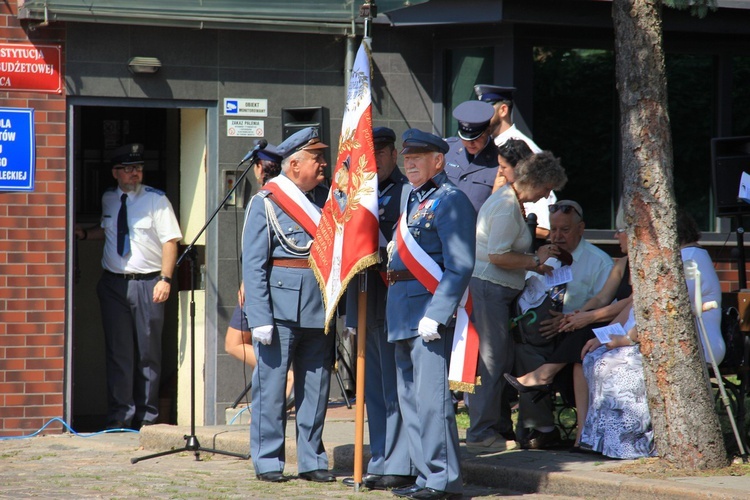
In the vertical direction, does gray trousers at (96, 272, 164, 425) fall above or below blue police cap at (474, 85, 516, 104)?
below

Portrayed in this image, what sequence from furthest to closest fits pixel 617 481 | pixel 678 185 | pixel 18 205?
pixel 678 185 < pixel 18 205 < pixel 617 481

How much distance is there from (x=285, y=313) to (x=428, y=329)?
1168 mm

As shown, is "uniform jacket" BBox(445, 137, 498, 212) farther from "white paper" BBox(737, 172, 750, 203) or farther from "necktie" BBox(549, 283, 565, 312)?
"white paper" BBox(737, 172, 750, 203)

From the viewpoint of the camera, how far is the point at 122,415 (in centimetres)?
1027

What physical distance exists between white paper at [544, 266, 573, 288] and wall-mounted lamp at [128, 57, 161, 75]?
396 cm

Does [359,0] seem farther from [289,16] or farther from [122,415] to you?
[122,415]

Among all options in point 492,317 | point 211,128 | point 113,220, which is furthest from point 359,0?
point 492,317

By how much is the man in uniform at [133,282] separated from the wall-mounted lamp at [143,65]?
924 millimetres

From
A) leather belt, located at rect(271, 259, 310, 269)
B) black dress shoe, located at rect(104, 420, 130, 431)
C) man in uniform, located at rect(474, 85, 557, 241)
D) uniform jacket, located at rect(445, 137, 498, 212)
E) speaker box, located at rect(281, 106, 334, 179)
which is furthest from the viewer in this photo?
black dress shoe, located at rect(104, 420, 130, 431)

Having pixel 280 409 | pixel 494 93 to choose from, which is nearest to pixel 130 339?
pixel 280 409

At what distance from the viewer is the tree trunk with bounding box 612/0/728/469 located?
6.55 metres

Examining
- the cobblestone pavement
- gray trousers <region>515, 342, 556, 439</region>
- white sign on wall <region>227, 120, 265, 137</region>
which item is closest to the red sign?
white sign on wall <region>227, 120, 265, 137</region>

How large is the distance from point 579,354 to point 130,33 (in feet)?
15.5

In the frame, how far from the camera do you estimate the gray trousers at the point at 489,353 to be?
7.47 m
